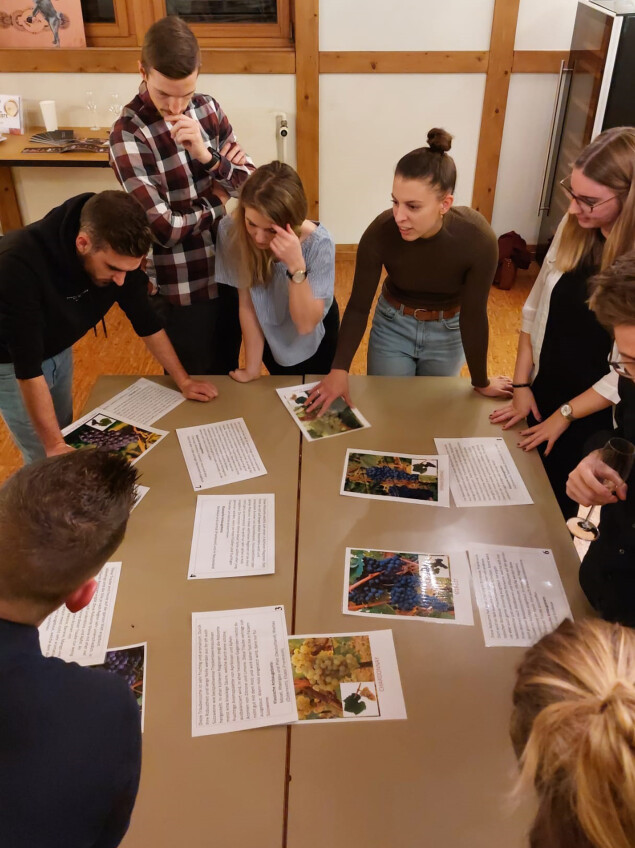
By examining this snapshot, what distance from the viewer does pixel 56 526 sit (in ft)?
2.97

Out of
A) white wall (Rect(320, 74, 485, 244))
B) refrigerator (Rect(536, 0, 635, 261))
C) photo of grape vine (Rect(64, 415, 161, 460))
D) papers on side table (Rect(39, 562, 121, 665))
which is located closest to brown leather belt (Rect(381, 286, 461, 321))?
photo of grape vine (Rect(64, 415, 161, 460))

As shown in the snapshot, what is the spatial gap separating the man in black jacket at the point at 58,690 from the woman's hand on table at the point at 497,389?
1.31 m

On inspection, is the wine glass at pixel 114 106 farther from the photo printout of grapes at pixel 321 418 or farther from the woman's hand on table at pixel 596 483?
the woman's hand on table at pixel 596 483

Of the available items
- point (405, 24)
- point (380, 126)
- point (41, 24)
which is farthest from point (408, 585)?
point (41, 24)

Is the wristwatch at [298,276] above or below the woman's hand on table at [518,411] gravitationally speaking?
above

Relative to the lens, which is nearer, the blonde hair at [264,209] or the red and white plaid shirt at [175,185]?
the blonde hair at [264,209]

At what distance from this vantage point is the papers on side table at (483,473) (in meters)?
1.67

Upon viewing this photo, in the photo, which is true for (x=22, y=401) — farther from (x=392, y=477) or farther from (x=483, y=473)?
(x=483, y=473)

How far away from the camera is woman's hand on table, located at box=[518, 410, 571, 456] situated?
1797 millimetres

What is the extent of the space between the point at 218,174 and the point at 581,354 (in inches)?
50.2

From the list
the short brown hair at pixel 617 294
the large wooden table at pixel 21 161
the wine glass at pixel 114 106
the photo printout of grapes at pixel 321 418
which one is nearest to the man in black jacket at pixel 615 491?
the short brown hair at pixel 617 294

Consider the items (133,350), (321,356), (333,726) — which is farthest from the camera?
(133,350)

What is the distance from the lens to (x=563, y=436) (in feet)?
6.23

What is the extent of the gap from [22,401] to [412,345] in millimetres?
1190
